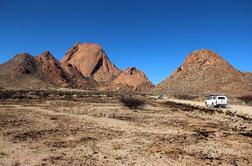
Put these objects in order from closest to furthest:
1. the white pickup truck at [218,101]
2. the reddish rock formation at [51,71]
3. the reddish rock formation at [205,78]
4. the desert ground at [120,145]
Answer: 1. the desert ground at [120,145]
2. the white pickup truck at [218,101]
3. the reddish rock formation at [205,78]
4. the reddish rock formation at [51,71]

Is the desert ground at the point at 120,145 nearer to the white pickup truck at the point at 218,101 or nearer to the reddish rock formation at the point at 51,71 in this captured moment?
the white pickup truck at the point at 218,101

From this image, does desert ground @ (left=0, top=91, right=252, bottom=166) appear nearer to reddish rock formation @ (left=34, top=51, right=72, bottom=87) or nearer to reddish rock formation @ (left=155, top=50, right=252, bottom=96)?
reddish rock formation @ (left=155, top=50, right=252, bottom=96)

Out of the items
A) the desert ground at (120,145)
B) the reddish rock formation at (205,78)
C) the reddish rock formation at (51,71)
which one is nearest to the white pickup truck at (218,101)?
the desert ground at (120,145)

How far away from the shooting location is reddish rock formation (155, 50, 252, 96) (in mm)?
107625

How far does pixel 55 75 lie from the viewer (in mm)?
177125

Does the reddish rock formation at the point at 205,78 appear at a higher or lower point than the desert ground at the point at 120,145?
higher

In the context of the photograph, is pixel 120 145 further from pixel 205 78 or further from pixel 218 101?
pixel 205 78

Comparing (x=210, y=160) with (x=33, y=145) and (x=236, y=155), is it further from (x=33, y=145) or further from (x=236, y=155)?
(x=33, y=145)

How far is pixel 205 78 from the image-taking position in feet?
391

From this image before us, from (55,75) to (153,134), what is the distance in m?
163

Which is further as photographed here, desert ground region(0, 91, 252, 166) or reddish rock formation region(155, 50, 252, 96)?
reddish rock formation region(155, 50, 252, 96)

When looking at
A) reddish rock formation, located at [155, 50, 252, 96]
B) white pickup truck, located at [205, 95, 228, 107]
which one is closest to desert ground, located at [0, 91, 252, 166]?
white pickup truck, located at [205, 95, 228, 107]

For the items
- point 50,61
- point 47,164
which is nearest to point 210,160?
point 47,164

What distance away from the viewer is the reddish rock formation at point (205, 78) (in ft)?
353
